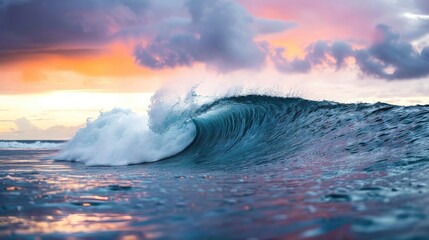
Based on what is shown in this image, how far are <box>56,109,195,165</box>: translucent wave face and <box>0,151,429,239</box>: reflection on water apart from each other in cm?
1016

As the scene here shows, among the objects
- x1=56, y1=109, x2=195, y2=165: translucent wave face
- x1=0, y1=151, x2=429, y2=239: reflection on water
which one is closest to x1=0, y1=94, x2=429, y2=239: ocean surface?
x1=0, y1=151, x2=429, y2=239: reflection on water

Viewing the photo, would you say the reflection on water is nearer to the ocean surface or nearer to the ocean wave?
the ocean surface

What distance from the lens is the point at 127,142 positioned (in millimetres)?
16953

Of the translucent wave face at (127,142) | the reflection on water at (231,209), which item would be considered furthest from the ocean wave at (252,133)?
the reflection on water at (231,209)

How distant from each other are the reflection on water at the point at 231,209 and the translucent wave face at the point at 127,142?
10.2 meters

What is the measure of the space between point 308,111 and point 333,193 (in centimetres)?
972

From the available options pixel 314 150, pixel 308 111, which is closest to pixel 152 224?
pixel 314 150

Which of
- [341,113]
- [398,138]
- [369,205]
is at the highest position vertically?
[341,113]

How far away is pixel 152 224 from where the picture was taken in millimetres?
3072

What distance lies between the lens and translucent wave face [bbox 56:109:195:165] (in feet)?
51.5

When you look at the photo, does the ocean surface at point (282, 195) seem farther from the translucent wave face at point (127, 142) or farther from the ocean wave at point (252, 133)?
the translucent wave face at point (127, 142)

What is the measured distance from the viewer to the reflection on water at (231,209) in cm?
262

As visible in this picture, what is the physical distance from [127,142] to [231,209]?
13918 millimetres

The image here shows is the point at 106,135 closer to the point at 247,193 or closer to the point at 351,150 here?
the point at 351,150
